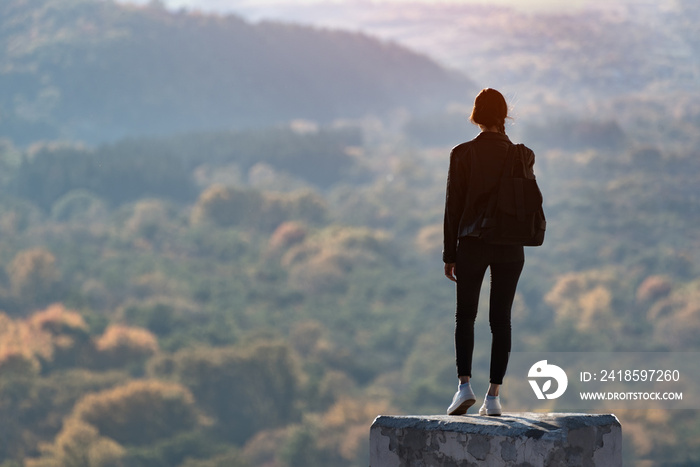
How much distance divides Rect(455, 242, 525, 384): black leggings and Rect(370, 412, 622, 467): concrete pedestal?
16.2 inches

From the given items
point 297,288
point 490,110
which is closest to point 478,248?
point 490,110

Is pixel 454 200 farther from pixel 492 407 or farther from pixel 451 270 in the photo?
pixel 492 407

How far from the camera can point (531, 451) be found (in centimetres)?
478

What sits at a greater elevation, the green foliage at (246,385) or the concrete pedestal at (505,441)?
the green foliage at (246,385)

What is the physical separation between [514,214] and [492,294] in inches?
20.0

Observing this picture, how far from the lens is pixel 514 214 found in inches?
210

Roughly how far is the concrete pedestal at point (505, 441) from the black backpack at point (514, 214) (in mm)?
803

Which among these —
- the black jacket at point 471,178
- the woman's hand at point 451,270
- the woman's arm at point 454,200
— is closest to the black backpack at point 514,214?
the black jacket at point 471,178

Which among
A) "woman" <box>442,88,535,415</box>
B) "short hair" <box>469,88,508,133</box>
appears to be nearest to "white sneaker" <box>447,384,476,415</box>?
"woman" <box>442,88,535,415</box>

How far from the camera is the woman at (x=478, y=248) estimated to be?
5457mm

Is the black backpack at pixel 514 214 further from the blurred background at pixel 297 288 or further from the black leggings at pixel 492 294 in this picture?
the blurred background at pixel 297 288

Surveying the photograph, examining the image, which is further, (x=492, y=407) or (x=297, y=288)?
(x=297, y=288)

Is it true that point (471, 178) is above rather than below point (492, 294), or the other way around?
above

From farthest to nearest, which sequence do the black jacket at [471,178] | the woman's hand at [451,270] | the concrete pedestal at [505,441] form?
the woman's hand at [451,270], the black jacket at [471,178], the concrete pedestal at [505,441]
